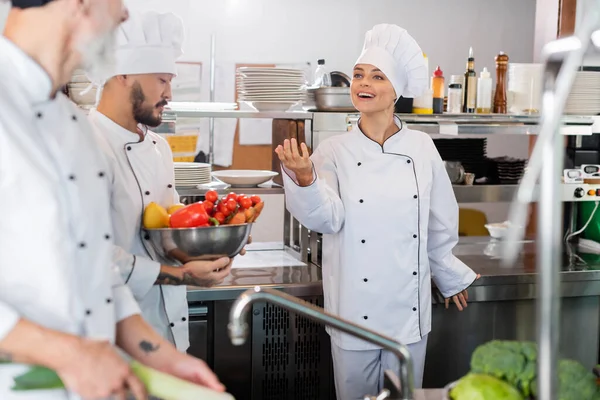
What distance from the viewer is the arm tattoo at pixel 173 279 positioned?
85.2 inches

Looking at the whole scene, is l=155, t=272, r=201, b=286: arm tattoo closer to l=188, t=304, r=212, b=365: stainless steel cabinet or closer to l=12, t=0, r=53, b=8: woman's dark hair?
l=188, t=304, r=212, b=365: stainless steel cabinet

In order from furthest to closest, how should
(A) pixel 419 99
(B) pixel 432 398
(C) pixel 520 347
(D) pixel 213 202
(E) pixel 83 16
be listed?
1. (A) pixel 419 99
2. (D) pixel 213 202
3. (B) pixel 432 398
4. (C) pixel 520 347
5. (E) pixel 83 16

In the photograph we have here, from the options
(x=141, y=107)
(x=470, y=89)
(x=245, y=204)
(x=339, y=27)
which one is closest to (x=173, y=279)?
(x=245, y=204)

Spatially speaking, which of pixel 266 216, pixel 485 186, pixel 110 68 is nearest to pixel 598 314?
pixel 485 186

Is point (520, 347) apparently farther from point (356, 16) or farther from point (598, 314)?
point (356, 16)

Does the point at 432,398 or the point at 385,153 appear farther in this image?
the point at 385,153

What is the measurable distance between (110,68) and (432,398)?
3.50ft

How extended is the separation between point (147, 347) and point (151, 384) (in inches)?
10.6

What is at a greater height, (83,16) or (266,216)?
(83,16)

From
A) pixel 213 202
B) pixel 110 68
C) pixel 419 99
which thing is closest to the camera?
pixel 110 68

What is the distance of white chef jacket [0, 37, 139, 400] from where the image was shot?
1308 mm

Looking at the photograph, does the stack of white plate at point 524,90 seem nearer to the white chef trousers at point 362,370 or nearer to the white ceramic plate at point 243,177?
the white ceramic plate at point 243,177

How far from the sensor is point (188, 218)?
220cm

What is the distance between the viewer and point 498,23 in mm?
6633
